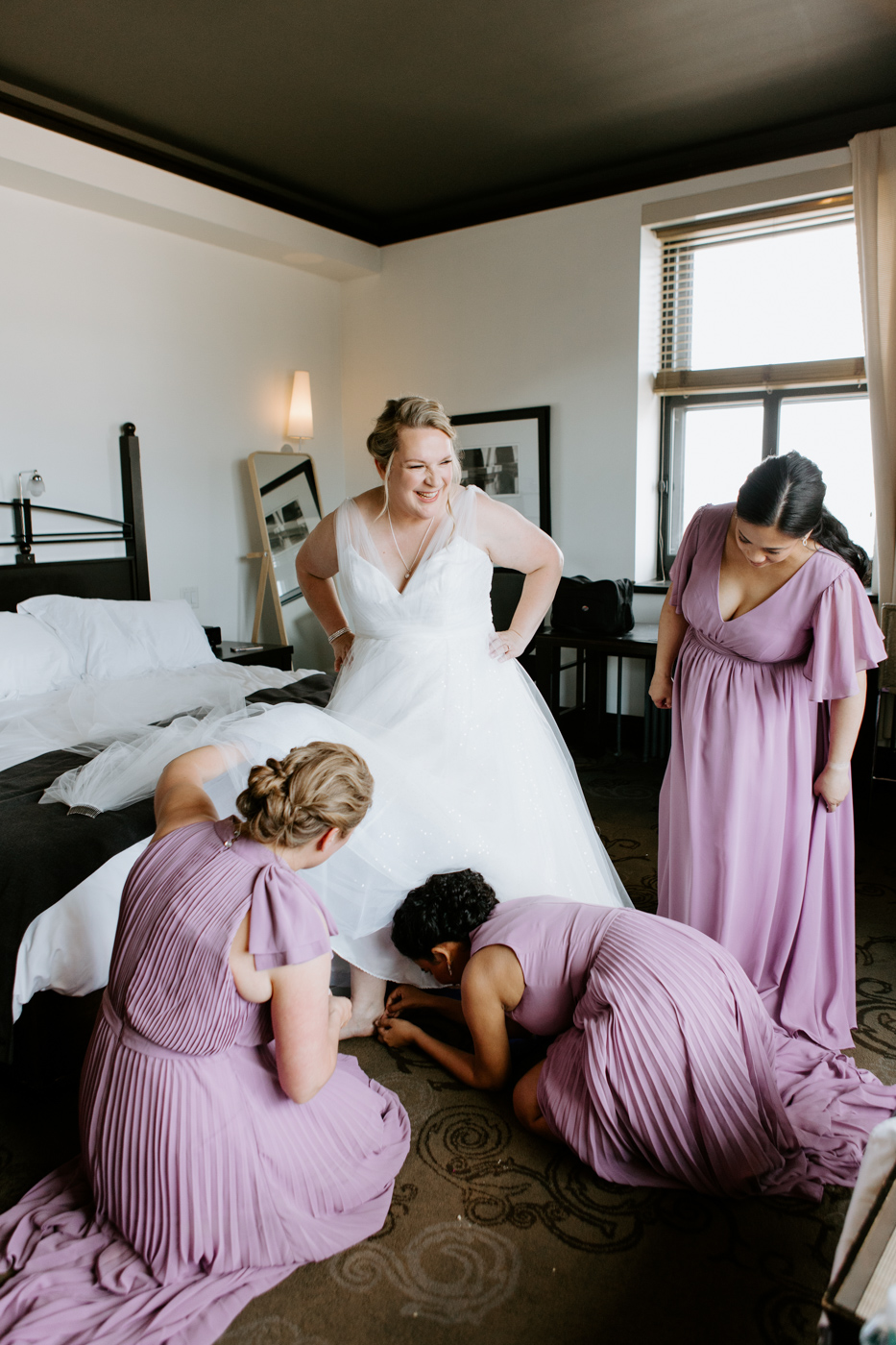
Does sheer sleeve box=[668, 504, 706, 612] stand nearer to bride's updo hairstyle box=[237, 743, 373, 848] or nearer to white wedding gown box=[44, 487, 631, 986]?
white wedding gown box=[44, 487, 631, 986]

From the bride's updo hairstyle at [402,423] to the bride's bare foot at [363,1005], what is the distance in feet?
4.01

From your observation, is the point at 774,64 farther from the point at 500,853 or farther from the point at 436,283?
the point at 500,853

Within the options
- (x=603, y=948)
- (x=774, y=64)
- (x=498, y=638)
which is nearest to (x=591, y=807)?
(x=498, y=638)

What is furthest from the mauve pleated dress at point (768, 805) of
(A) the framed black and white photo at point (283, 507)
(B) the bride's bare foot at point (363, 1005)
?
(A) the framed black and white photo at point (283, 507)

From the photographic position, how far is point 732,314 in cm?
446

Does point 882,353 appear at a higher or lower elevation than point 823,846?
higher

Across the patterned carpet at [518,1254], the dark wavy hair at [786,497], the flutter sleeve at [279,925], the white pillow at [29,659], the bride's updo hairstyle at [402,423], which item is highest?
the bride's updo hairstyle at [402,423]

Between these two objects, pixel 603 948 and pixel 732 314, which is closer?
pixel 603 948

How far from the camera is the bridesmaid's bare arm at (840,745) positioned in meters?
2.04

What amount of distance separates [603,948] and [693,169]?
395 centimetres

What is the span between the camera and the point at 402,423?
6.95 ft

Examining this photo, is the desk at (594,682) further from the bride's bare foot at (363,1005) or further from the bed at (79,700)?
the bride's bare foot at (363,1005)

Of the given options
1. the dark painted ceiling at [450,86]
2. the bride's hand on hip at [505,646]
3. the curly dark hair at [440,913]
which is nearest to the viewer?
the curly dark hair at [440,913]

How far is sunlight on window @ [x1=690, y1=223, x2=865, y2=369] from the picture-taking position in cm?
415
